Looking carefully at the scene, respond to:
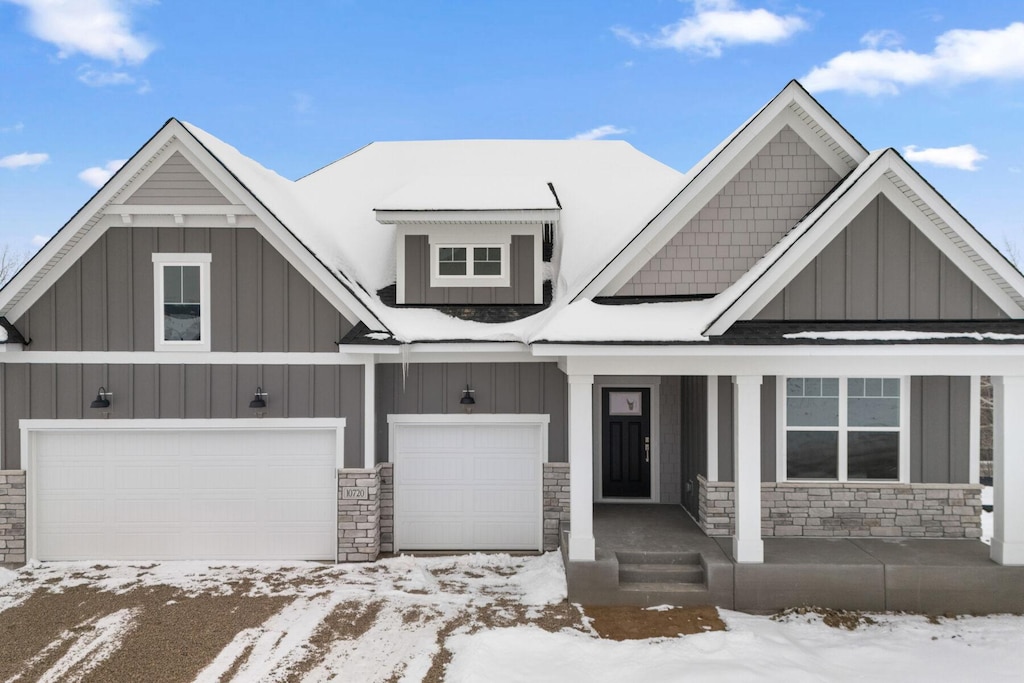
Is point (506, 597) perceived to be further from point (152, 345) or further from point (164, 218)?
point (164, 218)

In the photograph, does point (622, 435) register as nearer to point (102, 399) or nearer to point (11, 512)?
point (102, 399)

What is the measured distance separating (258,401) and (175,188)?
10.1 feet

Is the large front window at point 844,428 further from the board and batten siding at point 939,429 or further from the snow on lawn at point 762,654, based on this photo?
the snow on lawn at point 762,654

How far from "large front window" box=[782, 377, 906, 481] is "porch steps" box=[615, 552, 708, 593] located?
1942 mm

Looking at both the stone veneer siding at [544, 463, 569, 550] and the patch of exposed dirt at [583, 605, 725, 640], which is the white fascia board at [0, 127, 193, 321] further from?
the patch of exposed dirt at [583, 605, 725, 640]

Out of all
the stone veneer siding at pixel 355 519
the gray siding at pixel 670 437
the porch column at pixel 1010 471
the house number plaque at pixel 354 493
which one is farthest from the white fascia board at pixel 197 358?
the porch column at pixel 1010 471

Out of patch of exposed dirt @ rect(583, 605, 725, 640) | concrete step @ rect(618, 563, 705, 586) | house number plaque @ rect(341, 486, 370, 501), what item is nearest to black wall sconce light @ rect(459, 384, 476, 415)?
house number plaque @ rect(341, 486, 370, 501)

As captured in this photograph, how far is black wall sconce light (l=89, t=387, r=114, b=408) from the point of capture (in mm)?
7469

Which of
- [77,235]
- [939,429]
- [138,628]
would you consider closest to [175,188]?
[77,235]

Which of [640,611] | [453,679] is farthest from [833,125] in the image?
[453,679]

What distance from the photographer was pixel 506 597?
6535 millimetres

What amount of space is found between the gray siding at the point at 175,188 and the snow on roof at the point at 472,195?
2.28 metres

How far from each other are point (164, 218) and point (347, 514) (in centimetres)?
473

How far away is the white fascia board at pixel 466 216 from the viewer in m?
8.15
